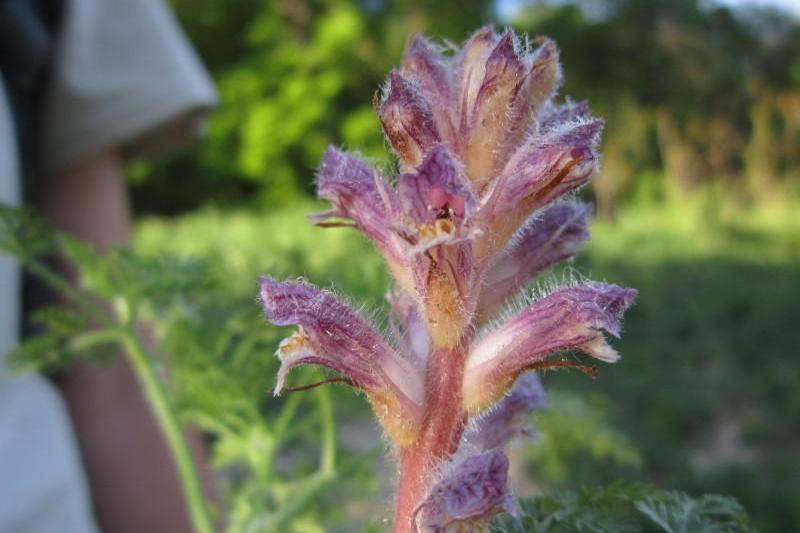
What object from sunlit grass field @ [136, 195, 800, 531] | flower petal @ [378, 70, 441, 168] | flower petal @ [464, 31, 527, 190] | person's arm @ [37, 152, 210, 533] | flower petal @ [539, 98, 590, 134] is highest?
sunlit grass field @ [136, 195, 800, 531]

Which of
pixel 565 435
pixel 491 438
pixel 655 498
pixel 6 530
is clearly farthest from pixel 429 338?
pixel 565 435

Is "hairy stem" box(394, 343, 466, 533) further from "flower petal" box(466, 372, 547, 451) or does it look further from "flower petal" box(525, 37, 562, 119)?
"flower petal" box(525, 37, 562, 119)

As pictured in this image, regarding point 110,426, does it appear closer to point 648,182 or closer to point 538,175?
point 538,175

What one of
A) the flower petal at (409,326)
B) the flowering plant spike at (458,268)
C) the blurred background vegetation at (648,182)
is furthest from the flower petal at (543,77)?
the blurred background vegetation at (648,182)

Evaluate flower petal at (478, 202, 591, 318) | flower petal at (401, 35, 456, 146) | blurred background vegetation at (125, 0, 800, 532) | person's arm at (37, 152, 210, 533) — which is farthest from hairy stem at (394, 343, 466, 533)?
blurred background vegetation at (125, 0, 800, 532)

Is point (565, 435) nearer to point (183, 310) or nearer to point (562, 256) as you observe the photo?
point (183, 310)

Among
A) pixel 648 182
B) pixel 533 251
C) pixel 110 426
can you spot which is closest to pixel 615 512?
pixel 533 251

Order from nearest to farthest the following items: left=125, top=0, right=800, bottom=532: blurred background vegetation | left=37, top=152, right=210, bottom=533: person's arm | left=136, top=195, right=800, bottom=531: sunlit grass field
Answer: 1. left=136, top=195, right=800, bottom=531: sunlit grass field
2. left=37, top=152, right=210, bottom=533: person's arm
3. left=125, top=0, right=800, bottom=532: blurred background vegetation
